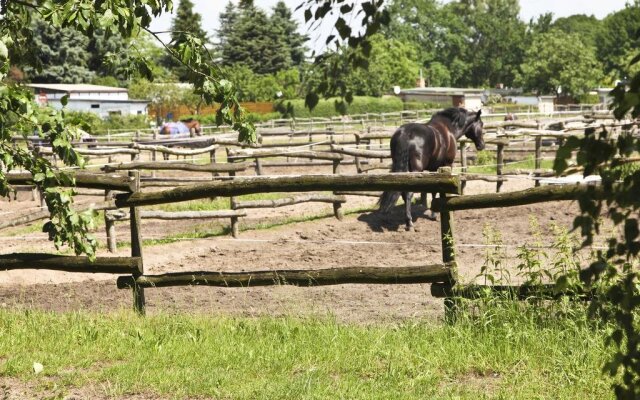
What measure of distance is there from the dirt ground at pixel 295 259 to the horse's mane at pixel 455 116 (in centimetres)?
165

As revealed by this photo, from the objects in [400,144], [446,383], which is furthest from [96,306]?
[400,144]

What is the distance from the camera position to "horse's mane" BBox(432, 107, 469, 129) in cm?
1753

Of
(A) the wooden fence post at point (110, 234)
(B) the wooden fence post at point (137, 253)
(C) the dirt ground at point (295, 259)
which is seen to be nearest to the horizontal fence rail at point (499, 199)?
(C) the dirt ground at point (295, 259)

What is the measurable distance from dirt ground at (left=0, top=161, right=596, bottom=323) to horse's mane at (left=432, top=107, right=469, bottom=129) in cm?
165

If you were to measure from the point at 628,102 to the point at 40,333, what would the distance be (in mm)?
5765

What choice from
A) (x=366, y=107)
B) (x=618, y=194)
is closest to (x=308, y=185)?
(x=618, y=194)

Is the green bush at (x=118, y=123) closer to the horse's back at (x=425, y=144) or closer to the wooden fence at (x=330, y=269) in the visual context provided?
the horse's back at (x=425, y=144)

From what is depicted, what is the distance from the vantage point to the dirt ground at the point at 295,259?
9.52m

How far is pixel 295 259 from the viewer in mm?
12922

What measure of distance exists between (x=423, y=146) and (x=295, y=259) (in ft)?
13.4

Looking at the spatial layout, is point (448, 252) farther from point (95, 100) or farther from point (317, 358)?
point (95, 100)

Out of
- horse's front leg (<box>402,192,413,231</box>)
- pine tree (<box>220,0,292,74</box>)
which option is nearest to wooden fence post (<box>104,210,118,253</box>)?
horse's front leg (<box>402,192,413,231</box>)

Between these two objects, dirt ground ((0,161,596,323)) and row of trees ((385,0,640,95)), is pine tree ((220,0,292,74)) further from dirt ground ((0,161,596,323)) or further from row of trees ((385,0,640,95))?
dirt ground ((0,161,596,323))

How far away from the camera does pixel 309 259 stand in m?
12.9
